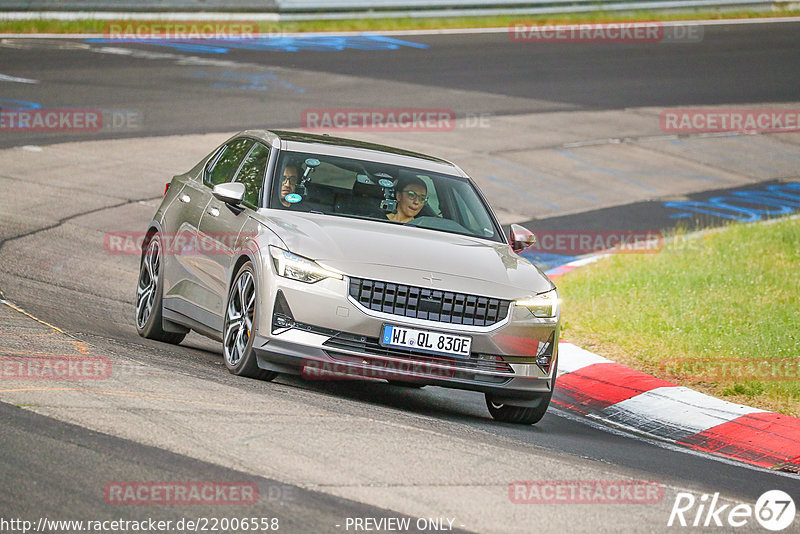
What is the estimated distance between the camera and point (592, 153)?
2167cm

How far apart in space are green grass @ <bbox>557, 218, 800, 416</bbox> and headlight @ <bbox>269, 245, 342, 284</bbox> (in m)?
3.58

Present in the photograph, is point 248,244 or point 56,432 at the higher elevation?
point 248,244

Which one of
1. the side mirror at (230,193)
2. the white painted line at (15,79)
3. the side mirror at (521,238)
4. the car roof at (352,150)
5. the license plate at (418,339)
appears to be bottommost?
the license plate at (418,339)

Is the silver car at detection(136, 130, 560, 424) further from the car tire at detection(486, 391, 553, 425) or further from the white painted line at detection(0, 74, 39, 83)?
the white painted line at detection(0, 74, 39, 83)

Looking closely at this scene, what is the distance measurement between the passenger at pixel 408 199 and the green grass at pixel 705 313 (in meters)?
2.56

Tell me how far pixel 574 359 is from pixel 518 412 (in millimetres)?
2099

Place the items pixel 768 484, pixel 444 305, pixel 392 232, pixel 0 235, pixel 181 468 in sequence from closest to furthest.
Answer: pixel 181 468 → pixel 768 484 → pixel 444 305 → pixel 392 232 → pixel 0 235

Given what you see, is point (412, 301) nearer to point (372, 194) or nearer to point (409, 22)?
point (372, 194)

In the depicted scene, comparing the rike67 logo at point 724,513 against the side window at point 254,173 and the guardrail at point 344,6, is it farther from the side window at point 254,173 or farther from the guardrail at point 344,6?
the guardrail at point 344,6

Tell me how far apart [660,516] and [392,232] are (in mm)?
3128

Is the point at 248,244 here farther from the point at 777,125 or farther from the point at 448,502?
the point at 777,125

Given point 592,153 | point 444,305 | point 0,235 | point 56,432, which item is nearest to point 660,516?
point 444,305

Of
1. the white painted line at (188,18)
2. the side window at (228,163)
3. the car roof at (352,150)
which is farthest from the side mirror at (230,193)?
the white painted line at (188,18)

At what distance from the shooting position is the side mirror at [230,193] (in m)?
8.61
